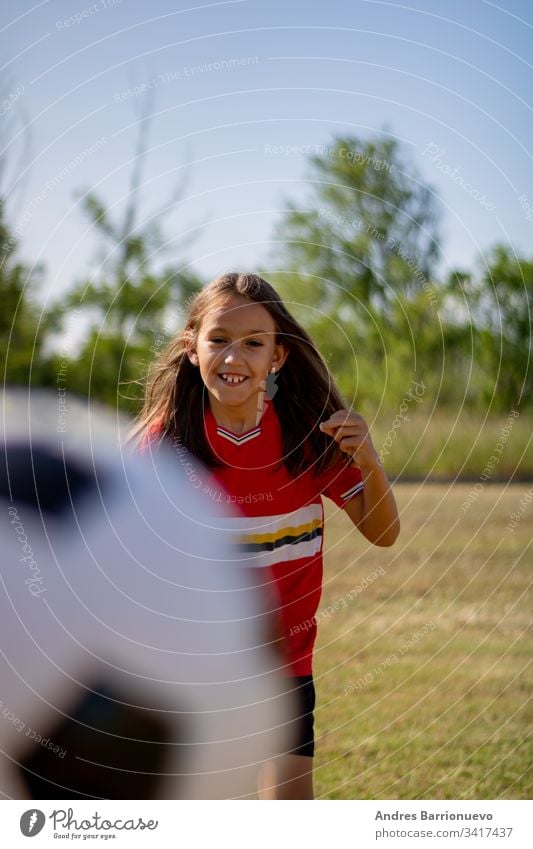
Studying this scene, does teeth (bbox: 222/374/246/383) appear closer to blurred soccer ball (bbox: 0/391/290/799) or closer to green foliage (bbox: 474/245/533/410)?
blurred soccer ball (bbox: 0/391/290/799)

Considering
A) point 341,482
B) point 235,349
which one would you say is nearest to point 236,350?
point 235,349

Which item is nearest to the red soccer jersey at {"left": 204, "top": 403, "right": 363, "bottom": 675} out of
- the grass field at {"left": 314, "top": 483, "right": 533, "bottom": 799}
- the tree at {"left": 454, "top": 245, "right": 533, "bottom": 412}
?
the grass field at {"left": 314, "top": 483, "right": 533, "bottom": 799}

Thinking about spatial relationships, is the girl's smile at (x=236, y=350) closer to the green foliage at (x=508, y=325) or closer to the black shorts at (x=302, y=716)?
the black shorts at (x=302, y=716)

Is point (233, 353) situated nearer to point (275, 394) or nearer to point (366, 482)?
point (275, 394)

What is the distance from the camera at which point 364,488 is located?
278 centimetres

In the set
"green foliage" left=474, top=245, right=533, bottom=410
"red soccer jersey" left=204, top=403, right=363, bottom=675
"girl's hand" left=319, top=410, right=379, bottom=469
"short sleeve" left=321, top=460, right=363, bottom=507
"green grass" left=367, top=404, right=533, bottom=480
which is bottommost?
"red soccer jersey" left=204, top=403, right=363, bottom=675

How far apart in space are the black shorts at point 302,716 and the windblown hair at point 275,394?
572 mm

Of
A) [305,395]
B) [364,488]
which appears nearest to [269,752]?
[364,488]

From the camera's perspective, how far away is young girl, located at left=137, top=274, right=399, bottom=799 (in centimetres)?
281

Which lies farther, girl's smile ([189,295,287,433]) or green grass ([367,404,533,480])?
green grass ([367,404,533,480])

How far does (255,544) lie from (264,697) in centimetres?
43

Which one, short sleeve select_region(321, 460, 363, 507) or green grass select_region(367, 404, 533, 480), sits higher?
green grass select_region(367, 404, 533, 480)

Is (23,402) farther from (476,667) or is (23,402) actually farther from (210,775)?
(210,775)

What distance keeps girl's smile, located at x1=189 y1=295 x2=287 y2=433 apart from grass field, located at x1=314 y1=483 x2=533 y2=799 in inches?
49.2
